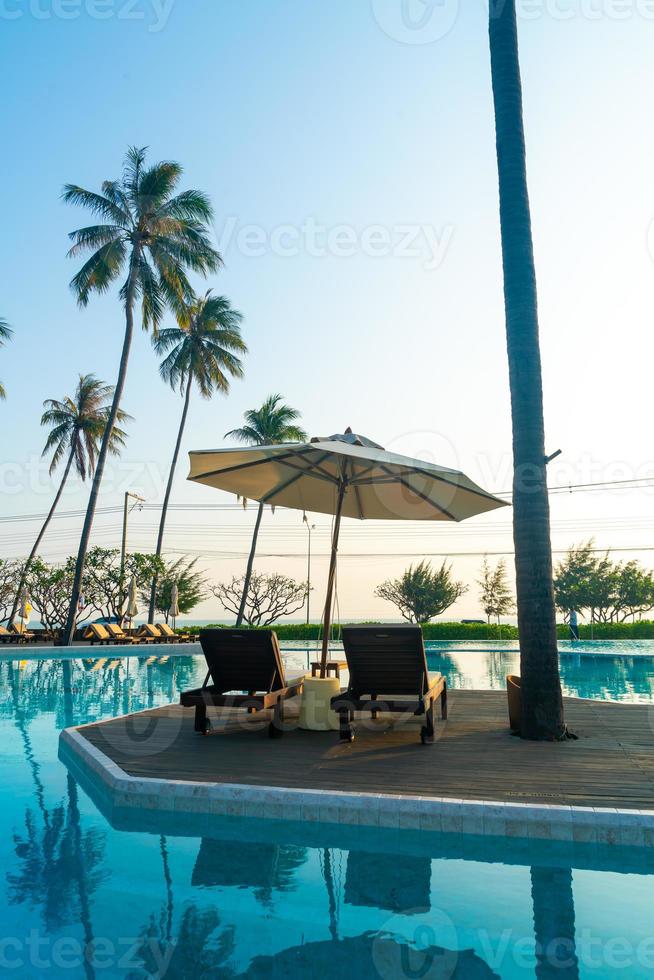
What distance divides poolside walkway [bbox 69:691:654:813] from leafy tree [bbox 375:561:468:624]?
136 feet

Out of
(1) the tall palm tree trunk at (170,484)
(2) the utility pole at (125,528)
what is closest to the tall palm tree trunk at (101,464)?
(2) the utility pole at (125,528)

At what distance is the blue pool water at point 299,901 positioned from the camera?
9.57 feet

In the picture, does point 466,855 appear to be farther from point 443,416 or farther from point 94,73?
point 443,416

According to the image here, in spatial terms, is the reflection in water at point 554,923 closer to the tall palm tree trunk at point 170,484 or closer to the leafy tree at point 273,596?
the tall palm tree trunk at point 170,484

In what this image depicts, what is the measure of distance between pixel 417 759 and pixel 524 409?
342cm

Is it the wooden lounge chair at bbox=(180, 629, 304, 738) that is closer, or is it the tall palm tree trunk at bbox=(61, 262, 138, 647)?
the wooden lounge chair at bbox=(180, 629, 304, 738)

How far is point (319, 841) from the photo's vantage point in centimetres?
443

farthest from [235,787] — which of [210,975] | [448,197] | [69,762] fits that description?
[448,197]

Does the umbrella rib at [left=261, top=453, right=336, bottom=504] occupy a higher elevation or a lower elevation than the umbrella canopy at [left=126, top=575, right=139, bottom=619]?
higher

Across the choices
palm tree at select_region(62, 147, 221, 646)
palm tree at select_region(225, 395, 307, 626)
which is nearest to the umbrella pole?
palm tree at select_region(62, 147, 221, 646)

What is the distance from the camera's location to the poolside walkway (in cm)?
471

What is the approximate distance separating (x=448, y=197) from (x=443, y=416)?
803cm

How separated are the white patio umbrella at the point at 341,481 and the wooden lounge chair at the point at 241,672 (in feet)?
1.75

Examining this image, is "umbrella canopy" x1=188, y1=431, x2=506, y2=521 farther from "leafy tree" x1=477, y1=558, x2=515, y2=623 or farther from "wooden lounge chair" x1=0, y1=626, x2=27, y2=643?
"leafy tree" x1=477, y1=558, x2=515, y2=623
